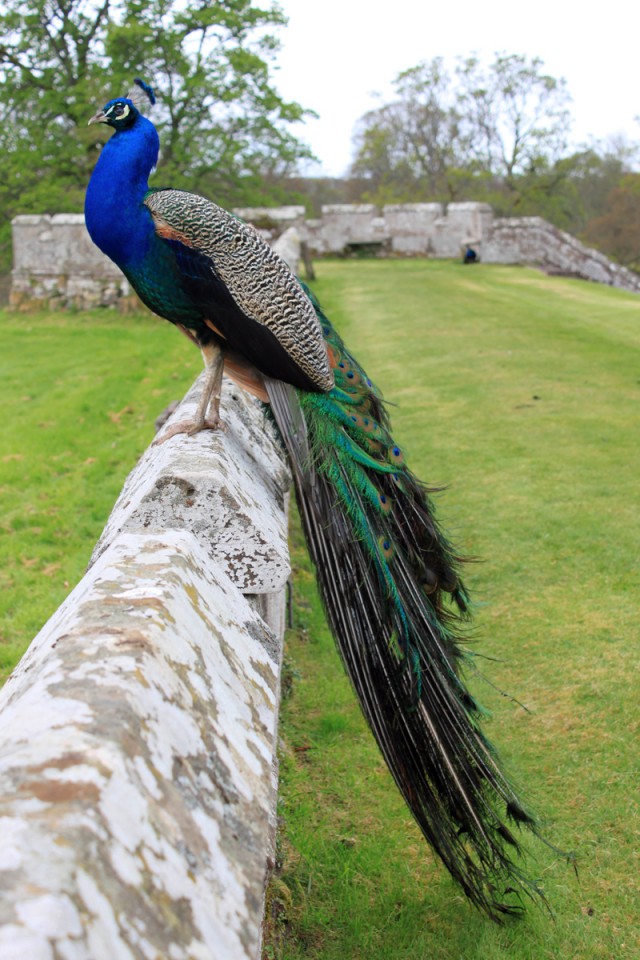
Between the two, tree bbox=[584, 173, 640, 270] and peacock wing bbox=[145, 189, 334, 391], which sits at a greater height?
tree bbox=[584, 173, 640, 270]

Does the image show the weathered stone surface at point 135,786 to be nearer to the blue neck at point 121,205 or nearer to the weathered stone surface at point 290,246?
the blue neck at point 121,205

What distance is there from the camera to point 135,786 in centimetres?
93

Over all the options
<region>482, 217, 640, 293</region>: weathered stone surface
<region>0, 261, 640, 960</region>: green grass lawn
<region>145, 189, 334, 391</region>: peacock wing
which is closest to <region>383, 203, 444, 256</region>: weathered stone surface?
<region>482, 217, 640, 293</region>: weathered stone surface

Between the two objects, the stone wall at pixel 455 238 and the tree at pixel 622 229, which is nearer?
the stone wall at pixel 455 238

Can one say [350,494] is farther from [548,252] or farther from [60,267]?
[548,252]

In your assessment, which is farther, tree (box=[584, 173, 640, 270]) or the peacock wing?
tree (box=[584, 173, 640, 270])

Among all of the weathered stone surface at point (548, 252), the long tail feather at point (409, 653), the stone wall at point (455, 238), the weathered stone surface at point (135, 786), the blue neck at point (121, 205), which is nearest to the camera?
the weathered stone surface at point (135, 786)

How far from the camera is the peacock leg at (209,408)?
2844 mm

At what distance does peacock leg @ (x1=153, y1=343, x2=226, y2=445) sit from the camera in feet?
Result: 9.33

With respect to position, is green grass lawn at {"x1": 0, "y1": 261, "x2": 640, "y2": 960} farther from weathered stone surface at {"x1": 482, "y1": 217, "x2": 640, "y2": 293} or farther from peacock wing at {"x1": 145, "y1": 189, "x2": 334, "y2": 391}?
weathered stone surface at {"x1": 482, "y1": 217, "x2": 640, "y2": 293}

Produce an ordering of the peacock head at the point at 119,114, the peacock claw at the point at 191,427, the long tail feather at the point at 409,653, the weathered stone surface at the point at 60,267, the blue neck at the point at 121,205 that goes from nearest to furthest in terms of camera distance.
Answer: the long tail feather at the point at 409,653
the peacock claw at the point at 191,427
the blue neck at the point at 121,205
the peacock head at the point at 119,114
the weathered stone surface at the point at 60,267

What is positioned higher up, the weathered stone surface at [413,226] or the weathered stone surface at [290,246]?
the weathered stone surface at [413,226]

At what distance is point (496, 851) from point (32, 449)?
6.34 metres

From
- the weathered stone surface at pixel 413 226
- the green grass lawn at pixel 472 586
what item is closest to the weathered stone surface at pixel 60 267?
the green grass lawn at pixel 472 586
